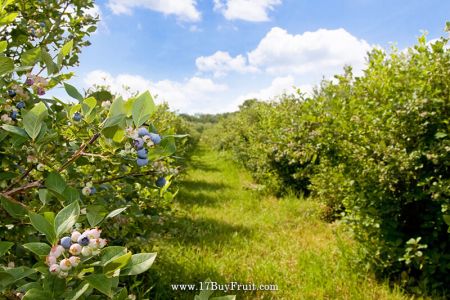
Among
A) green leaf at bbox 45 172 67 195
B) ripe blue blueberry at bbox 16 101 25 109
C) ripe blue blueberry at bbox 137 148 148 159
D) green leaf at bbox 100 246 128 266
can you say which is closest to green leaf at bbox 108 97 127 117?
ripe blue blueberry at bbox 137 148 148 159

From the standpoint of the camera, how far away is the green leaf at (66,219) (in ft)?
2.71

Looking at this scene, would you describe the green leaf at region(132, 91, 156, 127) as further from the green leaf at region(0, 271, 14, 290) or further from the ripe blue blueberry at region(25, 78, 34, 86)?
the ripe blue blueberry at region(25, 78, 34, 86)

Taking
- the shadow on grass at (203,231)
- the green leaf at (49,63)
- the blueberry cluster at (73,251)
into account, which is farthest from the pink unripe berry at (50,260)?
the shadow on grass at (203,231)

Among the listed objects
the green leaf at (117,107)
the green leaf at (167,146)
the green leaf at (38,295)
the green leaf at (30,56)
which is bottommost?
the green leaf at (38,295)

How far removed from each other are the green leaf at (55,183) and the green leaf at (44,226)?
0.71 feet

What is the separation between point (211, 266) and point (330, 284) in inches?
50.0

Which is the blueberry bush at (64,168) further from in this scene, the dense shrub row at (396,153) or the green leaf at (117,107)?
the dense shrub row at (396,153)

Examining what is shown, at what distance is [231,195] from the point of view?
8.87 meters

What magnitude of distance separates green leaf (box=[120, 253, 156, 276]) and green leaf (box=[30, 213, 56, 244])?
6.9 inches

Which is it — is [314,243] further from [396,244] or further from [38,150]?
[38,150]

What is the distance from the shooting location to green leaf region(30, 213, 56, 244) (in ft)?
2.72

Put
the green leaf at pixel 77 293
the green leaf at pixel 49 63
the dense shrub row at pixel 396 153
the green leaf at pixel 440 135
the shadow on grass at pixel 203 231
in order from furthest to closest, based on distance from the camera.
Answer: the shadow on grass at pixel 203 231 < the dense shrub row at pixel 396 153 < the green leaf at pixel 440 135 < the green leaf at pixel 49 63 < the green leaf at pixel 77 293

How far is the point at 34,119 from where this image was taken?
3.36 feet

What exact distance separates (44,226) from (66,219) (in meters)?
0.05
